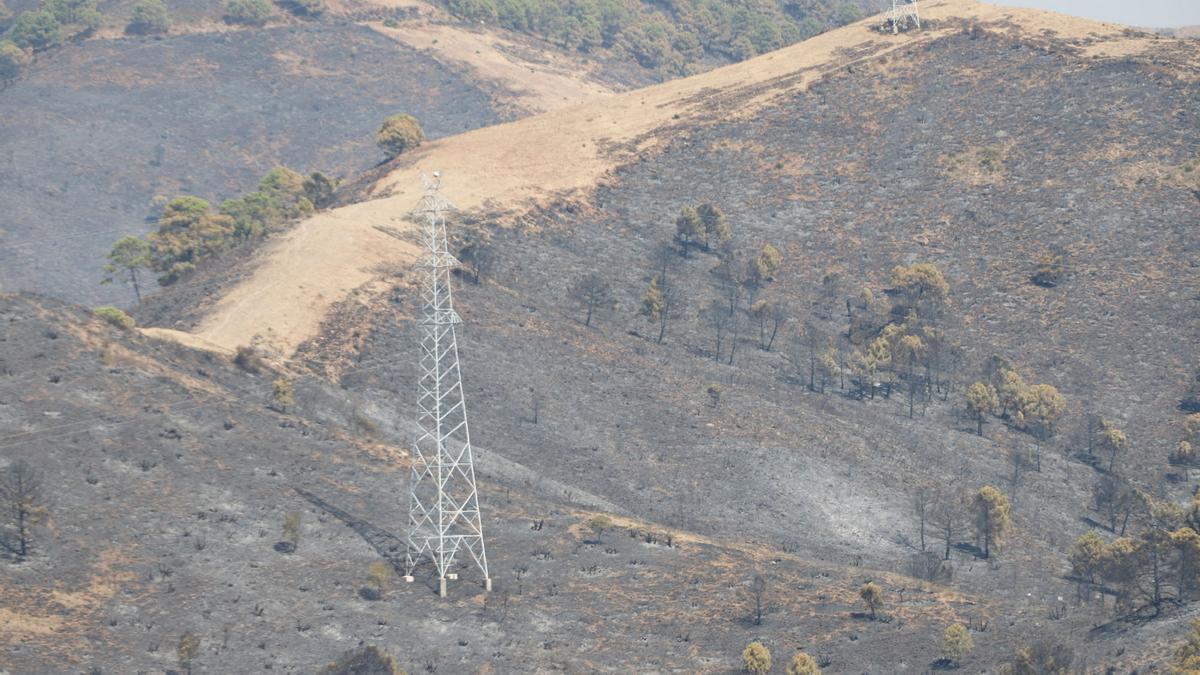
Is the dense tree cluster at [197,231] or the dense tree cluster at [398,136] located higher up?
the dense tree cluster at [398,136]

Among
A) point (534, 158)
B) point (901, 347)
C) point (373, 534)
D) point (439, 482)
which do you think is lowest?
point (373, 534)

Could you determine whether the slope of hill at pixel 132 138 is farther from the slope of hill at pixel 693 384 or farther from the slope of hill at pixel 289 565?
the slope of hill at pixel 289 565

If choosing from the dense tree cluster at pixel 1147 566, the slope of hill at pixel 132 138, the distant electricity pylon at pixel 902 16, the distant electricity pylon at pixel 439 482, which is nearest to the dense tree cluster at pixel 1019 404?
the dense tree cluster at pixel 1147 566

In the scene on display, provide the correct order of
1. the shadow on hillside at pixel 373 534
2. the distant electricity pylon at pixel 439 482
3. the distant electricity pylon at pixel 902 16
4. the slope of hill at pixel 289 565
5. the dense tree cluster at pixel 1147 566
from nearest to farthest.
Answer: the slope of hill at pixel 289 565 < the dense tree cluster at pixel 1147 566 < the distant electricity pylon at pixel 439 482 < the shadow on hillside at pixel 373 534 < the distant electricity pylon at pixel 902 16

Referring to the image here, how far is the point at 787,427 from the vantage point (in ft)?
307

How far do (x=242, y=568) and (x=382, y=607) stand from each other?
283 inches

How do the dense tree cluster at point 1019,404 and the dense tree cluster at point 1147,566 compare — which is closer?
the dense tree cluster at point 1147,566

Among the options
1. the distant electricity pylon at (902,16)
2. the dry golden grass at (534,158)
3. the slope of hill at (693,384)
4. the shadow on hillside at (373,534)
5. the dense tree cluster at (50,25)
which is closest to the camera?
the slope of hill at (693,384)

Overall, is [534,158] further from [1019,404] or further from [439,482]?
[439,482]

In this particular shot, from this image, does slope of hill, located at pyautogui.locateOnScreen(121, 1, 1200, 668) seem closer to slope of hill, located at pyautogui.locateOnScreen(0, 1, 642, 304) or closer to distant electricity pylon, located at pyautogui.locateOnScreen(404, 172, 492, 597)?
distant electricity pylon, located at pyautogui.locateOnScreen(404, 172, 492, 597)

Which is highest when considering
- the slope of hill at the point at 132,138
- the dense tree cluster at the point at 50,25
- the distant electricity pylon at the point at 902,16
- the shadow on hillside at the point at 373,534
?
the distant electricity pylon at the point at 902,16

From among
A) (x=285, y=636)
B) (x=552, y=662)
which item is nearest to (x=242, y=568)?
(x=285, y=636)

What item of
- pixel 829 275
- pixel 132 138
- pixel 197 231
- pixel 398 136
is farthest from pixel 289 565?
pixel 132 138

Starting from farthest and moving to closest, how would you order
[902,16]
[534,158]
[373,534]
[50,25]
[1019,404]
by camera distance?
[50,25], [902,16], [534,158], [1019,404], [373,534]
